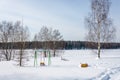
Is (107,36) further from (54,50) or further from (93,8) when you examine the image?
(54,50)

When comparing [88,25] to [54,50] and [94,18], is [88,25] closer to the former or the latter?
[94,18]

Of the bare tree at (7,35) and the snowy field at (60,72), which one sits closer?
the snowy field at (60,72)

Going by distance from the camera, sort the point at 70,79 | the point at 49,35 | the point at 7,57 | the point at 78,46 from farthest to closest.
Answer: the point at 78,46 → the point at 49,35 → the point at 7,57 → the point at 70,79

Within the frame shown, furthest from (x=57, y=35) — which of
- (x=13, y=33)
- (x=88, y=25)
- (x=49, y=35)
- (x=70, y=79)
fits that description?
(x=70, y=79)

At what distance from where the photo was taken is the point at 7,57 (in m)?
40.2

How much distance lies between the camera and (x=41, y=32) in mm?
51281

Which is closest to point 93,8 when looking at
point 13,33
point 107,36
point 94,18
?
point 94,18

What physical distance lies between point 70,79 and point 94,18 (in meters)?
21.2

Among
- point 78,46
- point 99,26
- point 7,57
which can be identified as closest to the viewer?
point 99,26

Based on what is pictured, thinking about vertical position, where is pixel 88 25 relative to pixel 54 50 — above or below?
above

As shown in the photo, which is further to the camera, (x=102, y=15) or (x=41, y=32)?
(x=41, y=32)

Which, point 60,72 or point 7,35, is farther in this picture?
point 7,35

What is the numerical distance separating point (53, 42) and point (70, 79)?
35.3 metres

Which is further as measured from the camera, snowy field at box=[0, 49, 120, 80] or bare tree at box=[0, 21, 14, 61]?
bare tree at box=[0, 21, 14, 61]
